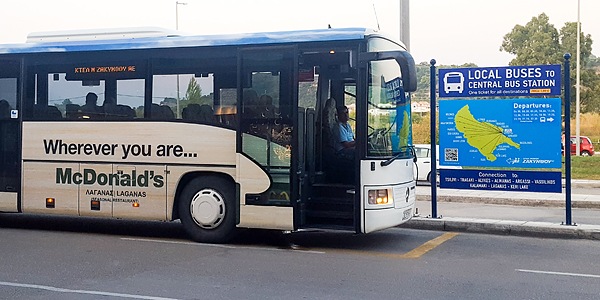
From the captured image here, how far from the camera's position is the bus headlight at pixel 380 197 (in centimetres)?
938

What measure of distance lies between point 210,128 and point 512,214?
281 inches

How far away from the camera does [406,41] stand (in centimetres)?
1348

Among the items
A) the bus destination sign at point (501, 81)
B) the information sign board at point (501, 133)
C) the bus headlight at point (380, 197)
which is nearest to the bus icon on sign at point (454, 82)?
the bus destination sign at point (501, 81)

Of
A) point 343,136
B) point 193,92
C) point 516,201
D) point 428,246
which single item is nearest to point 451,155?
point 428,246

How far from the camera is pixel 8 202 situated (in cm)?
1120

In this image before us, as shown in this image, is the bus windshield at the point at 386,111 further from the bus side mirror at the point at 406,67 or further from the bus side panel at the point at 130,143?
the bus side panel at the point at 130,143

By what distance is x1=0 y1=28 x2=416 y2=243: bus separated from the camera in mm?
9555

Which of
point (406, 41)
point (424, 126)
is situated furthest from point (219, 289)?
point (424, 126)

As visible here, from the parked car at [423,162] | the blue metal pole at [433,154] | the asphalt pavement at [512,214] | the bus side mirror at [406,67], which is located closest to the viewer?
the bus side mirror at [406,67]

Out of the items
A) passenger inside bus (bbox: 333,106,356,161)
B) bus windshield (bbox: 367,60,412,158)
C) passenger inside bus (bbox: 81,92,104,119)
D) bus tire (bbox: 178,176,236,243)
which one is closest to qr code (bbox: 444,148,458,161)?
bus windshield (bbox: 367,60,412,158)

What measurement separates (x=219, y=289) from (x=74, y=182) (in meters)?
4.82

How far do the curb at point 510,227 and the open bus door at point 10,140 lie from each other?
21.2 feet

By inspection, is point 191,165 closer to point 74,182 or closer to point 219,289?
point 74,182

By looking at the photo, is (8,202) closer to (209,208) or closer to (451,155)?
(209,208)
